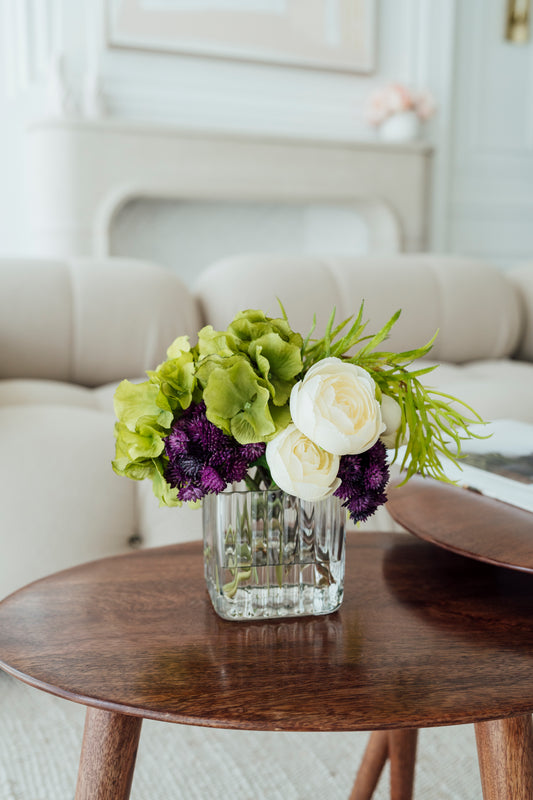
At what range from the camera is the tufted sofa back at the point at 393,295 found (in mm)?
2008

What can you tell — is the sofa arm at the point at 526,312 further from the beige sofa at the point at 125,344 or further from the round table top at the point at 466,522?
the round table top at the point at 466,522

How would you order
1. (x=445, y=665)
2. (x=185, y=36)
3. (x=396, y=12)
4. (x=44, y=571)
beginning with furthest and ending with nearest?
(x=396, y=12), (x=185, y=36), (x=44, y=571), (x=445, y=665)

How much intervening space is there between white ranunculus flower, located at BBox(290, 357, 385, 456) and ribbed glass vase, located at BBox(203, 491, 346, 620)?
0.09 m

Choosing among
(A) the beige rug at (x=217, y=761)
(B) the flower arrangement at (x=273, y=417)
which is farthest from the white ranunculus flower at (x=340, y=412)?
(A) the beige rug at (x=217, y=761)

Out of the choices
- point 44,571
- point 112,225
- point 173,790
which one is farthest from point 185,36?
point 173,790

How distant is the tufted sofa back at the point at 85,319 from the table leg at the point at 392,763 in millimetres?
1219

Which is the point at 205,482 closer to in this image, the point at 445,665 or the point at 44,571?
the point at 445,665

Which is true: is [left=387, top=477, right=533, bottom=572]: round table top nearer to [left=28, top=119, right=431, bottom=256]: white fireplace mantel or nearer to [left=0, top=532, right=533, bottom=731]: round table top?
[left=0, top=532, right=533, bottom=731]: round table top

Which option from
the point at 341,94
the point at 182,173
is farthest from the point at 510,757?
the point at 341,94

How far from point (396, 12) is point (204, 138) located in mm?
1437

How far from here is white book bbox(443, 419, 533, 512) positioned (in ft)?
2.47

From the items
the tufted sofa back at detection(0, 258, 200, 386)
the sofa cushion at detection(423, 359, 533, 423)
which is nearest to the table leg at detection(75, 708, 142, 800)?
the sofa cushion at detection(423, 359, 533, 423)

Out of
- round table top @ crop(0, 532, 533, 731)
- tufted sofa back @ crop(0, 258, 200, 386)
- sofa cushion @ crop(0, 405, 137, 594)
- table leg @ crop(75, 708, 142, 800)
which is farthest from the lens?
tufted sofa back @ crop(0, 258, 200, 386)

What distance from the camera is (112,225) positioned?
380cm
